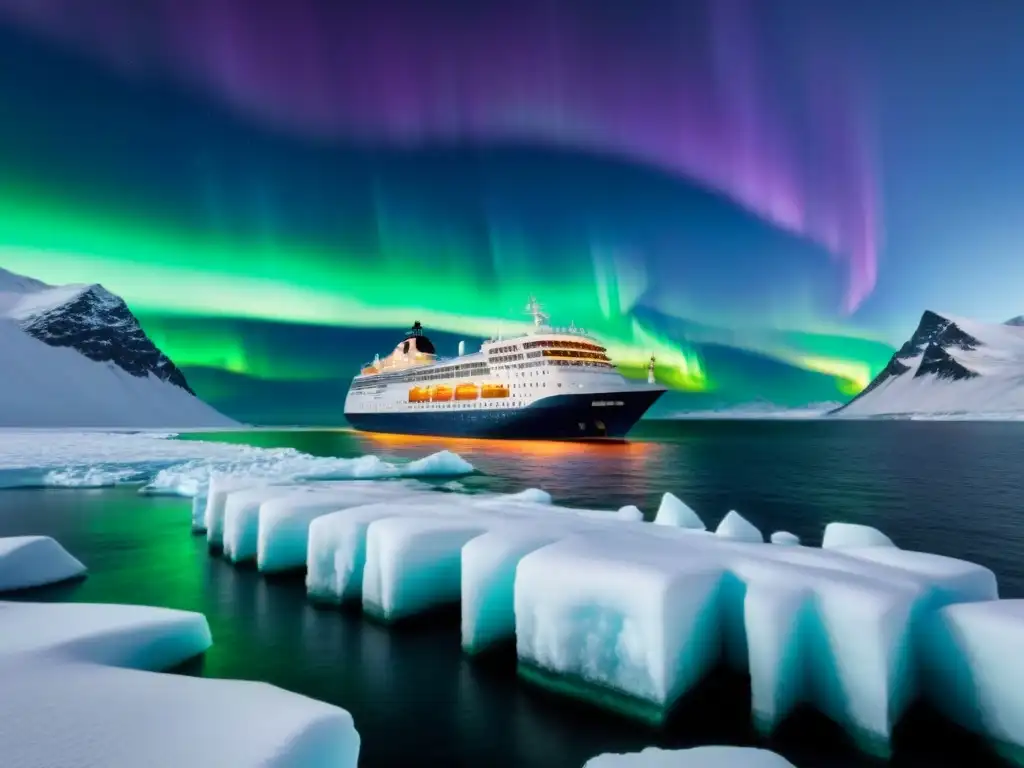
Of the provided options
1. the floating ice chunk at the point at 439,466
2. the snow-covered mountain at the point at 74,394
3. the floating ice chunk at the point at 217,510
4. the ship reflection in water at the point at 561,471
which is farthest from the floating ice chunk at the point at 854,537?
the snow-covered mountain at the point at 74,394

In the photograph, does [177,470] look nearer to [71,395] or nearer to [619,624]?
[619,624]

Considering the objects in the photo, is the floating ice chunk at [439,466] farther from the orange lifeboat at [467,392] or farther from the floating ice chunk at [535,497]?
the orange lifeboat at [467,392]

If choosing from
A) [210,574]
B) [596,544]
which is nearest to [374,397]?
[210,574]

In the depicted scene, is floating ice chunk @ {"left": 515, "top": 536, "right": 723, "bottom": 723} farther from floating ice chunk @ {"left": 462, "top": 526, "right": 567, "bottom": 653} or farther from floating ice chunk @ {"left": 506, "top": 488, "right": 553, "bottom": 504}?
floating ice chunk @ {"left": 506, "top": 488, "right": 553, "bottom": 504}

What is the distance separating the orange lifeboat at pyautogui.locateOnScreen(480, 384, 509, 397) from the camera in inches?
2395

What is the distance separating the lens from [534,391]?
191 ft

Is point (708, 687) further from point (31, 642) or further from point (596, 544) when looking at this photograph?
point (31, 642)

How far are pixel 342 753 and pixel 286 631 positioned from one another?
524 cm

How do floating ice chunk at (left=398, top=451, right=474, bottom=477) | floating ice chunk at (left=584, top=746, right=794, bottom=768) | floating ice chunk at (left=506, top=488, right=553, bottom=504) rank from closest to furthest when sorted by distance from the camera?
floating ice chunk at (left=584, top=746, right=794, bottom=768), floating ice chunk at (left=506, top=488, right=553, bottom=504), floating ice chunk at (left=398, top=451, right=474, bottom=477)

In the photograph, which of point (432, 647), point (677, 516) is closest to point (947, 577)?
point (677, 516)

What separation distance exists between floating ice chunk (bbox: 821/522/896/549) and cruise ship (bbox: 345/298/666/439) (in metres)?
46.2

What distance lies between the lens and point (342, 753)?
371cm

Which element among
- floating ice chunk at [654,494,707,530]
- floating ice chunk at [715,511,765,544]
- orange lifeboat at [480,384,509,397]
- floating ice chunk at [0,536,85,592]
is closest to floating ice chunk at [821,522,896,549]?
floating ice chunk at [715,511,765,544]

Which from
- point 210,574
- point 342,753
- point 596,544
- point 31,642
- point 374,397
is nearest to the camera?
point 342,753
